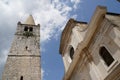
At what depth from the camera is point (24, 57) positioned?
2353 cm

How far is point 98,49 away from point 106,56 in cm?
79

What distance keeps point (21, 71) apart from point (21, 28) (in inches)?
402

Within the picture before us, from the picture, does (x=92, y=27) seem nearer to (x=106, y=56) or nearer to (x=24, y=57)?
(x=106, y=56)

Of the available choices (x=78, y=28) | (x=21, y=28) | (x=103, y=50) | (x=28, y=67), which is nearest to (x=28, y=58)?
(x=28, y=67)

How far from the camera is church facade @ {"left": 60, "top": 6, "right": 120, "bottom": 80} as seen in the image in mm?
8974

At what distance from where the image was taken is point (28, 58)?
23.5 meters

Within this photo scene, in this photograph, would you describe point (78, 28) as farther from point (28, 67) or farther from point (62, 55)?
point (28, 67)

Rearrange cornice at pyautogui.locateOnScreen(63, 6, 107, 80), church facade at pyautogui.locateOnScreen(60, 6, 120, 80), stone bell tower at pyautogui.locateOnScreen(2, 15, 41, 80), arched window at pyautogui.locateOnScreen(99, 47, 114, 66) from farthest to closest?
1. stone bell tower at pyautogui.locateOnScreen(2, 15, 41, 80)
2. cornice at pyautogui.locateOnScreen(63, 6, 107, 80)
3. arched window at pyautogui.locateOnScreen(99, 47, 114, 66)
4. church facade at pyautogui.locateOnScreen(60, 6, 120, 80)

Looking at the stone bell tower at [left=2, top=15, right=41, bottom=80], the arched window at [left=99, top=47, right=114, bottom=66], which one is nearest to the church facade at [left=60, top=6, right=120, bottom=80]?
the arched window at [left=99, top=47, right=114, bottom=66]

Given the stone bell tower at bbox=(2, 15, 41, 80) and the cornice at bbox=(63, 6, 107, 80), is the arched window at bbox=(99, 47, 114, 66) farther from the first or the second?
the stone bell tower at bbox=(2, 15, 41, 80)

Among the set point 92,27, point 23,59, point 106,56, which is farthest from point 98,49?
point 23,59

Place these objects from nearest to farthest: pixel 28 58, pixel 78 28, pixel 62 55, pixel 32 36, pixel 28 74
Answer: pixel 78 28 < pixel 62 55 < pixel 28 74 < pixel 28 58 < pixel 32 36

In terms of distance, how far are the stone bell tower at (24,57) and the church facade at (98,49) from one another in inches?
352

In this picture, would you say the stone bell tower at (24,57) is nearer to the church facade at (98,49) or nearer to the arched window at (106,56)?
the church facade at (98,49)
